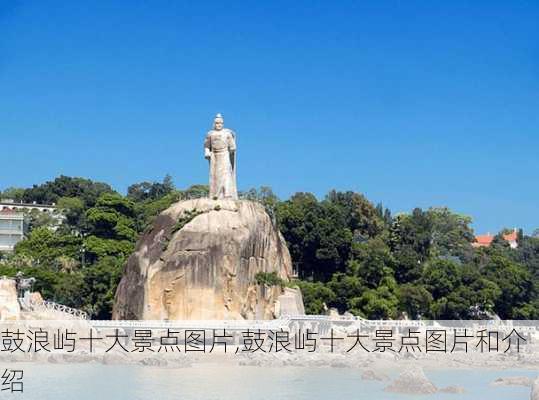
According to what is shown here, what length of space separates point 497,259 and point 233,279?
18915 mm

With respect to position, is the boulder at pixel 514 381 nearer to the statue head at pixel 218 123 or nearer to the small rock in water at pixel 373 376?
the small rock in water at pixel 373 376

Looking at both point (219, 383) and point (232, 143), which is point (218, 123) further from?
point (219, 383)

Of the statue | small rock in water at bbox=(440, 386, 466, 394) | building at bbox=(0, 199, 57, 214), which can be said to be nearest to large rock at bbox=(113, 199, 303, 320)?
the statue

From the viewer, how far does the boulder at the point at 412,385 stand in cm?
2698

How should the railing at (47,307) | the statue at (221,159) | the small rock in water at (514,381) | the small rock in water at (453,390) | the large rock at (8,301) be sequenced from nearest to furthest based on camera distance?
the small rock in water at (453,390) → the small rock in water at (514,381) → the large rock at (8,301) → the railing at (47,307) → the statue at (221,159)

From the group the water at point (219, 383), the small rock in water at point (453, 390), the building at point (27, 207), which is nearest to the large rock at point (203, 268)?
the water at point (219, 383)

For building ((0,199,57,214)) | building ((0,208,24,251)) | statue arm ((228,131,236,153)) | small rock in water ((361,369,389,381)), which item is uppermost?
statue arm ((228,131,236,153))

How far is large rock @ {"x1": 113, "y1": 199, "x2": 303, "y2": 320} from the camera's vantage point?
126 feet

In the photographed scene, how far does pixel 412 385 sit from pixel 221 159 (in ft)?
59.8

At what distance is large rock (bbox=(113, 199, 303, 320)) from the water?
6.16 meters

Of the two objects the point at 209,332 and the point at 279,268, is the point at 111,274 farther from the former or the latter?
the point at 209,332

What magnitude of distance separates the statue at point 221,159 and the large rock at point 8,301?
31.7 ft

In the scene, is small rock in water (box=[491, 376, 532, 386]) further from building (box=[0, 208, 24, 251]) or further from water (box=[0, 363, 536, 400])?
building (box=[0, 208, 24, 251])

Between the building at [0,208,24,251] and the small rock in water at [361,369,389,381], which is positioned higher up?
the building at [0,208,24,251]
